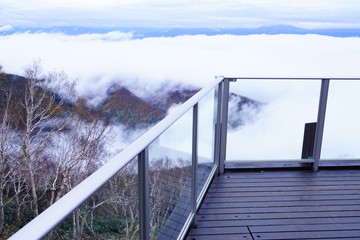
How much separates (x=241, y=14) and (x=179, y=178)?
79.6ft

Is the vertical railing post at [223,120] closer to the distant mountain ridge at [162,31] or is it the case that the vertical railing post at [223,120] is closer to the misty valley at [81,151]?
the misty valley at [81,151]

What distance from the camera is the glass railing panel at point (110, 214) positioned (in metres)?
0.82

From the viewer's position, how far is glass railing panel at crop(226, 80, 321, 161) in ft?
11.0

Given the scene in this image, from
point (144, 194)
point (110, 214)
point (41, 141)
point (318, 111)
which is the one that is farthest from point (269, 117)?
point (41, 141)

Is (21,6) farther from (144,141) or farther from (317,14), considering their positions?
(144,141)

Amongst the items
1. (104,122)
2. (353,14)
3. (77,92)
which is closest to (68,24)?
(77,92)

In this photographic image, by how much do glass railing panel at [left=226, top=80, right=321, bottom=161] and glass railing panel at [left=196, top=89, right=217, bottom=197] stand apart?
0.31 metres

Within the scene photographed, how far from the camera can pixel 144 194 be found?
1.44 metres

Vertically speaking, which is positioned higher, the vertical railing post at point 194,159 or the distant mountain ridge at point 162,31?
the distant mountain ridge at point 162,31

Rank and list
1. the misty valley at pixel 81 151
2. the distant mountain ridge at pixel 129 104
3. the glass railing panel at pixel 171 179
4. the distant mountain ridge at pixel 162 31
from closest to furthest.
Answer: the misty valley at pixel 81 151, the glass railing panel at pixel 171 179, the distant mountain ridge at pixel 129 104, the distant mountain ridge at pixel 162 31

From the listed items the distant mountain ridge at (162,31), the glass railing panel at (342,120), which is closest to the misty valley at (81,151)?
the glass railing panel at (342,120)

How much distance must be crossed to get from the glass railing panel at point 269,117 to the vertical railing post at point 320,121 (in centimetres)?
5

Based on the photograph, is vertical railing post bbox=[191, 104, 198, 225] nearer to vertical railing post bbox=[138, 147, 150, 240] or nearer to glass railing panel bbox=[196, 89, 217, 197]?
glass railing panel bbox=[196, 89, 217, 197]

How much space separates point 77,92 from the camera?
21547 millimetres
